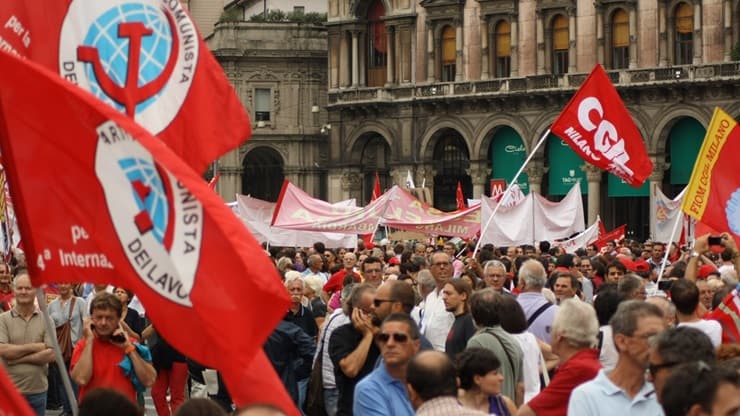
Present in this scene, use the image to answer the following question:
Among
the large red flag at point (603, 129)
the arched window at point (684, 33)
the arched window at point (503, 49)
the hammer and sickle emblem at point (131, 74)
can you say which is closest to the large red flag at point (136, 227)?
the hammer and sickle emblem at point (131, 74)

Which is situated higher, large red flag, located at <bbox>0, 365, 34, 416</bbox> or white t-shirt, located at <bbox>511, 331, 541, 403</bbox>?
large red flag, located at <bbox>0, 365, 34, 416</bbox>

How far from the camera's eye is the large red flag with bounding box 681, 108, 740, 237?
17234 mm

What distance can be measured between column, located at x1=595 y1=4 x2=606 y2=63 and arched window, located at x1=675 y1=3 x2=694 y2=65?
2.33 meters

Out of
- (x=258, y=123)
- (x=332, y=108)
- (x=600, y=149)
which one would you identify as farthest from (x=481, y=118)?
(x=600, y=149)

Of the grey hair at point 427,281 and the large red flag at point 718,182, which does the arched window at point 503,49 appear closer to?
the large red flag at point 718,182

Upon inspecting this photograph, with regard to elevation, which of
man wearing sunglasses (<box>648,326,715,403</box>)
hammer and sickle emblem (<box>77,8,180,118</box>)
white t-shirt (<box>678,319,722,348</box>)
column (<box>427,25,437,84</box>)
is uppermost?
column (<box>427,25,437,84</box>)

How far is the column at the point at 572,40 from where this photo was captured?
5331 cm

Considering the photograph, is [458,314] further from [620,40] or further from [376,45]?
[376,45]

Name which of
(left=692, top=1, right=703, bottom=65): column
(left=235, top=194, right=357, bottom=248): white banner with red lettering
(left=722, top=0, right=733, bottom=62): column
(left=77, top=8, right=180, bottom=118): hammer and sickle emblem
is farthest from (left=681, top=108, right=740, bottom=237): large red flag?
(left=692, top=1, right=703, bottom=65): column

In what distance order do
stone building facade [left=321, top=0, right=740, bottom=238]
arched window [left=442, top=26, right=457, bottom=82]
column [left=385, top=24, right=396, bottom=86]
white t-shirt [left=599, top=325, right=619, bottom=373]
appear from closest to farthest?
1. white t-shirt [left=599, top=325, right=619, bottom=373]
2. stone building facade [left=321, top=0, right=740, bottom=238]
3. arched window [left=442, top=26, right=457, bottom=82]
4. column [left=385, top=24, right=396, bottom=86]

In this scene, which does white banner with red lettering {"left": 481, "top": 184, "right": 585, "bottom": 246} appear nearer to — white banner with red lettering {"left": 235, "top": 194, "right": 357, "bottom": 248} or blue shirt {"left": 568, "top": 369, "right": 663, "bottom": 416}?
white banner with red lettering {"left": 235, "top": 194, "right": 357, "bottom": 248}

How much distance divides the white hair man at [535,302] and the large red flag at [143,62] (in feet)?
10.3

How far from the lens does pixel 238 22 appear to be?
64562 mm

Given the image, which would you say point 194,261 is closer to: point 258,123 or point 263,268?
point 263,268
